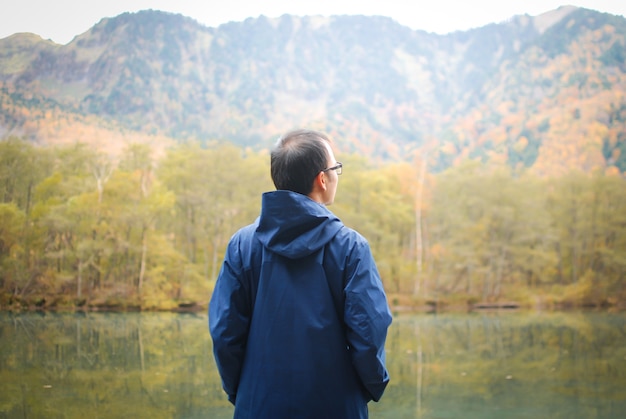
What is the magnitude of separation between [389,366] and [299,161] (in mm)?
5669

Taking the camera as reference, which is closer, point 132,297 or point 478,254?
point 132,297

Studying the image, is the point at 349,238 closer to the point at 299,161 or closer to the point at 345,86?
the point at 299,161

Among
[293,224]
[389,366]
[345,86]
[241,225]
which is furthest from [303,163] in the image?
[345,86]

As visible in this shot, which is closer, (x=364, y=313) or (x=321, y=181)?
(x=364, y=313)

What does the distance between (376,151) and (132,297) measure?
20.1 m

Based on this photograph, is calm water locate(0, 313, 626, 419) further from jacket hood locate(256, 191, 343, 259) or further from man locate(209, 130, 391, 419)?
jacket hood locate(256, 191, 343, 259)

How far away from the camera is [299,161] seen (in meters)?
1.53

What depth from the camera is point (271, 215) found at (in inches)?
57.5

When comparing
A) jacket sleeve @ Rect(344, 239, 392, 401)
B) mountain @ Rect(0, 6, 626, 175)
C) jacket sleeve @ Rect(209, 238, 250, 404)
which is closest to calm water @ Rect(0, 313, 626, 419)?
jacket sleeve @ Rect(209, 238, 250, 404)

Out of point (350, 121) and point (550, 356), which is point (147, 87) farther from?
point (550, 356)

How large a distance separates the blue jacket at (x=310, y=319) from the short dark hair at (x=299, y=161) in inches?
3.6

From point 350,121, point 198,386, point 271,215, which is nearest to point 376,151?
point 350,121

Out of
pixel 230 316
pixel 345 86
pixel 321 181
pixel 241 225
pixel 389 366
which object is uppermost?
pixel 345 86

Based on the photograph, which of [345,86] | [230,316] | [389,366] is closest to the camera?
[230,316]
